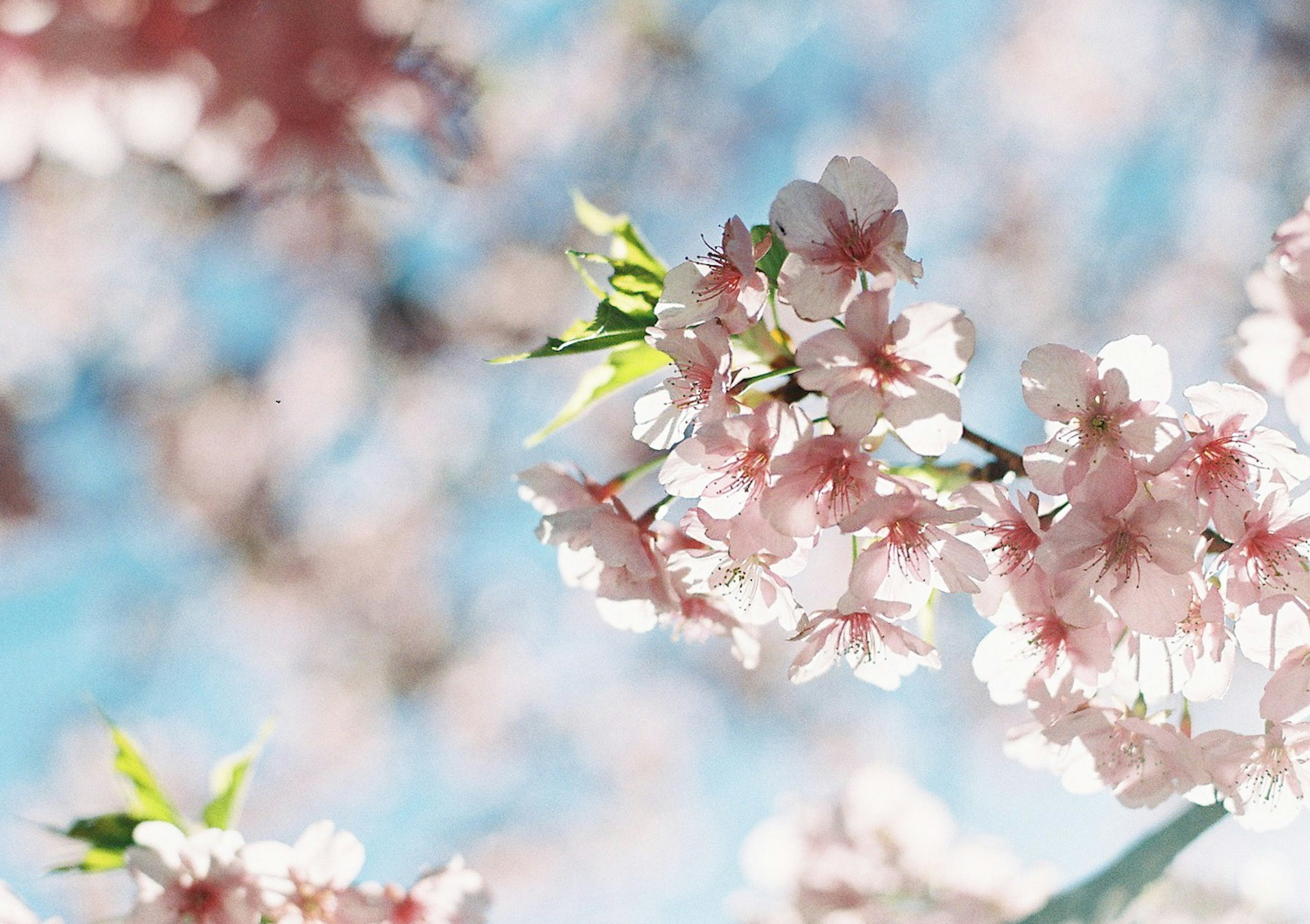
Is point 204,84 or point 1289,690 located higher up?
point 204,84

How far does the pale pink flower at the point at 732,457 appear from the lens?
34.6 inches

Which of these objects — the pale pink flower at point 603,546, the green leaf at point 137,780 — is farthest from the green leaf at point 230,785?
the pale pink flower at point 603,546

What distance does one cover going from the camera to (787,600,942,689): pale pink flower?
1.03 meters

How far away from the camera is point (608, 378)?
3.96 feet

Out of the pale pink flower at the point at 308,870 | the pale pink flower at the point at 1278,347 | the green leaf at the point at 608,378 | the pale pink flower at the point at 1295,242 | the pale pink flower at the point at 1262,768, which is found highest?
the green leaf at the point at 608,378

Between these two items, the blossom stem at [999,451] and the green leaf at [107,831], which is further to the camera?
the green leaf at [107,831]

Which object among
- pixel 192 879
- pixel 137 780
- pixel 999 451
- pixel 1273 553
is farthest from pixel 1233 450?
pixel 137 780

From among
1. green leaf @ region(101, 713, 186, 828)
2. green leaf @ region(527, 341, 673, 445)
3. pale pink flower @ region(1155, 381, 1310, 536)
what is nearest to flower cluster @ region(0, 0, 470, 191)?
green leaf @ region(527, 341, 673, 445)

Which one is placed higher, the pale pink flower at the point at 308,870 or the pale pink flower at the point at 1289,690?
the pale pink flower at the point at 308,870

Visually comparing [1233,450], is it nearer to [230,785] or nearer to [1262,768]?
[1262,768]

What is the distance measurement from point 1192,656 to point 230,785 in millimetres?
1280

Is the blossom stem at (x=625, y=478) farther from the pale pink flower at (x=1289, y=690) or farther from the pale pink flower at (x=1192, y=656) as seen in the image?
the pale pink flower at (x=1289, y=690)

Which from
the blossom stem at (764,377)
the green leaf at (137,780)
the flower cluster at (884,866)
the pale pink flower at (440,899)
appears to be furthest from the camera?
the flower cluster at (884,866)

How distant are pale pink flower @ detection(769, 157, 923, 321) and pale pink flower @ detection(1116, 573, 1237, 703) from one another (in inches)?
16.1
